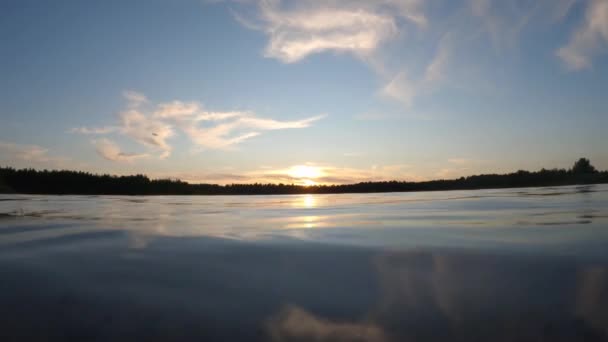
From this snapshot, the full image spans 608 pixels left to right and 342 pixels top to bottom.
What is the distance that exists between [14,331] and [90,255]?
2364 mm

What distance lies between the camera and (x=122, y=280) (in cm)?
327

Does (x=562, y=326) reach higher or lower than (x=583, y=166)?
lower

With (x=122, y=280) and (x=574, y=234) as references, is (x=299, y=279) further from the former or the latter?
(x=574, y=234)

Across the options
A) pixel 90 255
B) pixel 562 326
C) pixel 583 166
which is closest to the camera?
pixel 562 326

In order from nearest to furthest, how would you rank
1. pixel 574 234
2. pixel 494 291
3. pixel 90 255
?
pixel 494 291, pixel 90 255, pixel 574 234

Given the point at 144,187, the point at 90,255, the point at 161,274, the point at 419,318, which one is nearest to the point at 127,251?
the point at 90,255

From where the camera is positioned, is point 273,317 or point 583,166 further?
point 583,166

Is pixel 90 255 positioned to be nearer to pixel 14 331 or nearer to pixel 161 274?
pixel 161 274

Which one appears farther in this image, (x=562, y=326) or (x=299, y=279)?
(x=299, y=279)

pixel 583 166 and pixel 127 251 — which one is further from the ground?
pixel 583 166

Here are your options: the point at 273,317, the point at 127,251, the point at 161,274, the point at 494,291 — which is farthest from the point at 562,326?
the point at 127,251

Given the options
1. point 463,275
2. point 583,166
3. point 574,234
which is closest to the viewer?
point 463,275

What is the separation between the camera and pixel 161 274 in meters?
3.50

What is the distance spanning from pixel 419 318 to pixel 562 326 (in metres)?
0.86
